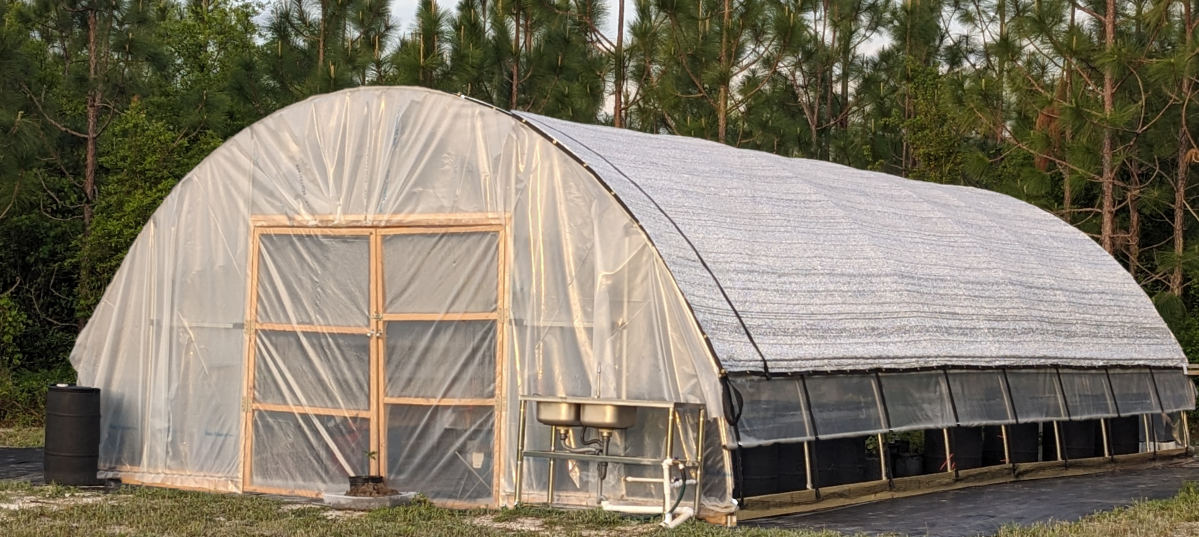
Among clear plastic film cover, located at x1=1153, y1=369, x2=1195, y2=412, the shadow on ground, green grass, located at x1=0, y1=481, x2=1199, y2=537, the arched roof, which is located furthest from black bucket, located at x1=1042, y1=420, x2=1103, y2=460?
green grass, located at x1=0, y1=481, x2=1199, y2=537

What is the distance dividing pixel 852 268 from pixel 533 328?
3.15 meters

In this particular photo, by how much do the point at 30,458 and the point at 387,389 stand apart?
5.33 meters

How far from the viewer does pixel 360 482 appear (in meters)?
12.5

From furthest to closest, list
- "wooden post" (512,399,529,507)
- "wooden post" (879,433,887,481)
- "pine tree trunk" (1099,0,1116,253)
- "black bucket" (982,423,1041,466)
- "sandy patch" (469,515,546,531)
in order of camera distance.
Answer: "pine tree trunk" (1099,0,1116,253) → "black bucket" (982,423,1041,466) → "wooden post" (879,433,887,481) → "wooden post" (512,399,529,507) → "sandy patch" (469,515,546,531)

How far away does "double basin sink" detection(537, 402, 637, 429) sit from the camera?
38.5 feet

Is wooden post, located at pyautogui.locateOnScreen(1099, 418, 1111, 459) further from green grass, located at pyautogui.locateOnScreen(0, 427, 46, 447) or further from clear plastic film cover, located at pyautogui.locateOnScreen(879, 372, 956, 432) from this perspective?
green grass, located at pyautogui.locateOnScreen(0, 427, 46, 447)

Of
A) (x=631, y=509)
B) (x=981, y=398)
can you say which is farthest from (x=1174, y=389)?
(x=631, y=509)

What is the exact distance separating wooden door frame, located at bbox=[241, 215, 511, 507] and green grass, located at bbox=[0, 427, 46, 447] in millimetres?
4982

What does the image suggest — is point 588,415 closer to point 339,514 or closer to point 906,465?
point 339,514

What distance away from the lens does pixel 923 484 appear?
14250 mm

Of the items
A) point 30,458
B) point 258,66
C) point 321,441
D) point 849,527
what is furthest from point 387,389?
point 258,66

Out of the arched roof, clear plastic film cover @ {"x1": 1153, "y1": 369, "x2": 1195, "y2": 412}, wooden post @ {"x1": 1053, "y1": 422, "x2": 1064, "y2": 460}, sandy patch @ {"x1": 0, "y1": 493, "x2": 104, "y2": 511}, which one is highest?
the arched roof

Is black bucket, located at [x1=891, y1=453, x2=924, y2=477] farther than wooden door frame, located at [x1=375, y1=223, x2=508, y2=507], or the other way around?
black bucket, located at [x1=891, y1=453, x2=924, y2=477]

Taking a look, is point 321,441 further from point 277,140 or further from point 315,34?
point 315,34
